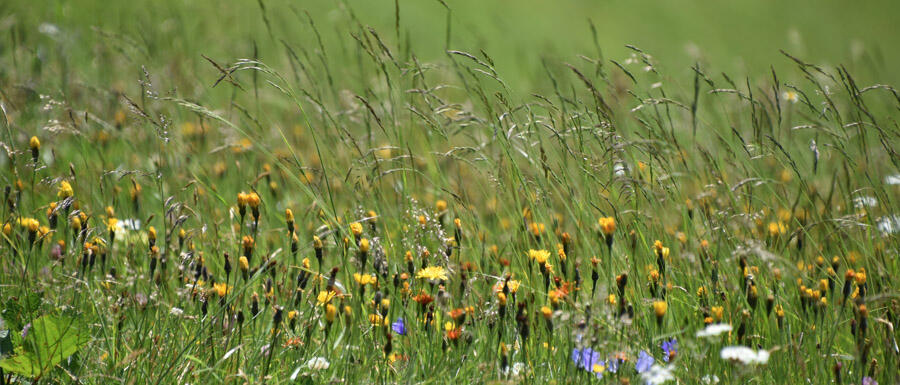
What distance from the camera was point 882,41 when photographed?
36.0ft

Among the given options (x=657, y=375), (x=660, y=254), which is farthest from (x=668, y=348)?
(x=657, y=375)

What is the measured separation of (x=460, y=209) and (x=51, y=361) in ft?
3.94

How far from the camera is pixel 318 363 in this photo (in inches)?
70.9

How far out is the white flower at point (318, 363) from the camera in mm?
1784

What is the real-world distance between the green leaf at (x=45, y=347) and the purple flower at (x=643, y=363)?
138cm

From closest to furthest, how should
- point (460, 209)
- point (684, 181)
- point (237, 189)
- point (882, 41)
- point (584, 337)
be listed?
point (584, 337)
point (460, 209)
point (237, 189)
point (684, 181)
point (882, 41)

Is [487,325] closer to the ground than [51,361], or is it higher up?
higher up

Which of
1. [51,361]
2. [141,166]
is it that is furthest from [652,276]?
[141,166]

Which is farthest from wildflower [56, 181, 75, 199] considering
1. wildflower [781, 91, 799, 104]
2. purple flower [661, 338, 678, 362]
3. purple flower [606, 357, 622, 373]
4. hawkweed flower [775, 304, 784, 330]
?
wildflower [781, 91, 799, 104]

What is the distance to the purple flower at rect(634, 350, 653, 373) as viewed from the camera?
181 centimetres

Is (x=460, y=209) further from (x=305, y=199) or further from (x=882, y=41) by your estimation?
(x=882, y=41)

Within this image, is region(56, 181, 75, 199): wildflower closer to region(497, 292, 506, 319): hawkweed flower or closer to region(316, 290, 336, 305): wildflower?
region(316, 290, 336, 305): wildflower

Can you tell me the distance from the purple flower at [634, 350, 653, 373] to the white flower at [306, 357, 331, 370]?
77cm

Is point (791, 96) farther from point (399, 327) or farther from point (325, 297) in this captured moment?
point (325, 297)
